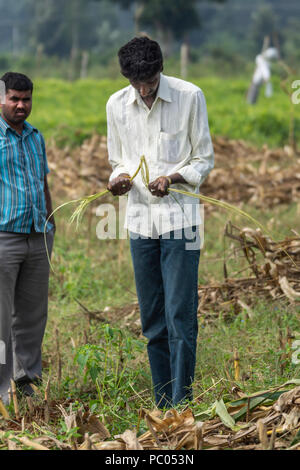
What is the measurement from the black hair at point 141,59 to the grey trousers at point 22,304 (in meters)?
1.06

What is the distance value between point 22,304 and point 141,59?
1.48 metres

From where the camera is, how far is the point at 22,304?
3.76 m

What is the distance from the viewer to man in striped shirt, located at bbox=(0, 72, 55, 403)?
3.54m

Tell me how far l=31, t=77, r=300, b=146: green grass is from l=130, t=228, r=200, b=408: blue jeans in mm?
6513

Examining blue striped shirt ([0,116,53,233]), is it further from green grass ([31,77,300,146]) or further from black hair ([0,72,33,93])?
green grass ([31,77,300,146])

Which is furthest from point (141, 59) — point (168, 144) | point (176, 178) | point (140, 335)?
point (140, 335)

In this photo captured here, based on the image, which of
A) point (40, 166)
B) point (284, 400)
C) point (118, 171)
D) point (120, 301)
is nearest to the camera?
point (284, 400)

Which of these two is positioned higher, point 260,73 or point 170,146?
point 260,73

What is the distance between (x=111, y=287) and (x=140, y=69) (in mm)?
2885

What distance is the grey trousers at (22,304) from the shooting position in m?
3.54

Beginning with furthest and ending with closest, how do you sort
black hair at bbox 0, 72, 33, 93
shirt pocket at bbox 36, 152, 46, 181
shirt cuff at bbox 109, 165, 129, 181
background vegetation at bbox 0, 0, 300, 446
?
shirt pocket at bbox 36, 152, 46, 181 → black hair at bbox 0, 72, 33, 93 → background vegetation at bbox 0, 0, 300, 446 → shirt cuff at bbox 109, 165, 129, 181

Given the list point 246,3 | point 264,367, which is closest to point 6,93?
point 264,367

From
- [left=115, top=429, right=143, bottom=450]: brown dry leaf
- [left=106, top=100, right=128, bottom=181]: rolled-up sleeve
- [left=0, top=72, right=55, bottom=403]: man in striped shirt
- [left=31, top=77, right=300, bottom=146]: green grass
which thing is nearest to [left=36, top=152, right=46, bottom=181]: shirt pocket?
[left=0, top=72, right=55, bottom=403]: man in striped shirt

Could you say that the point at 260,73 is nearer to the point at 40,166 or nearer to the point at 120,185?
the point at 40,166
